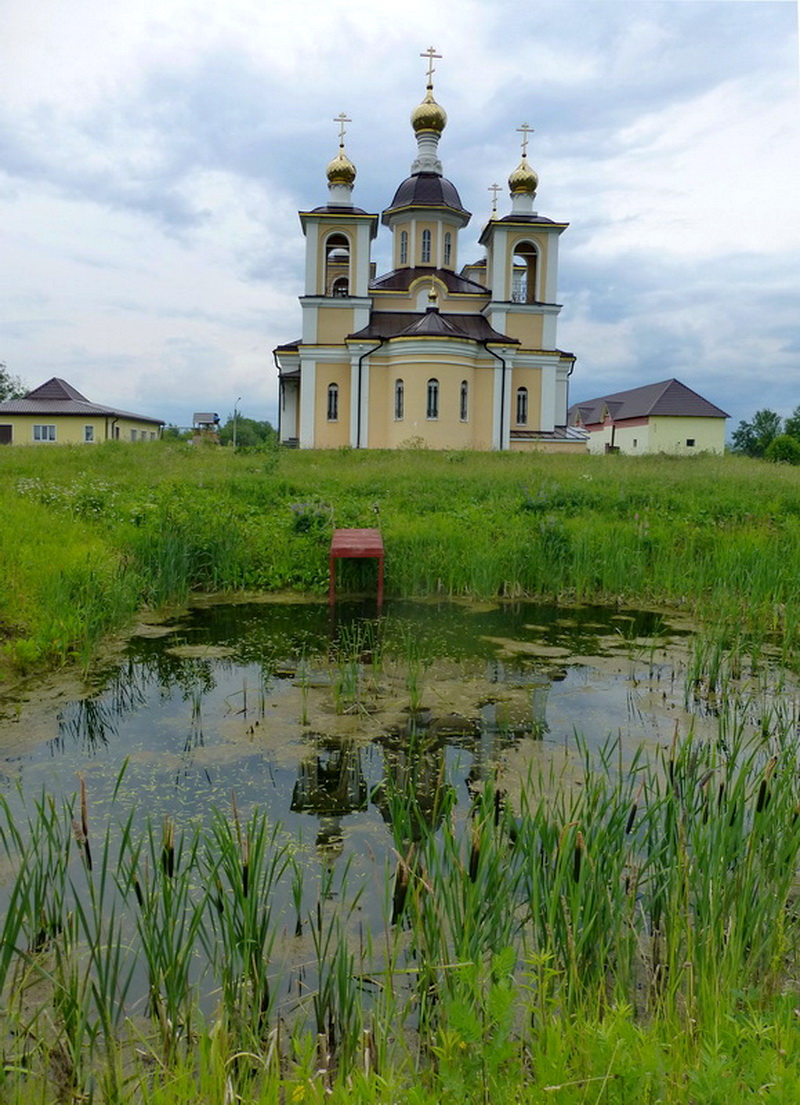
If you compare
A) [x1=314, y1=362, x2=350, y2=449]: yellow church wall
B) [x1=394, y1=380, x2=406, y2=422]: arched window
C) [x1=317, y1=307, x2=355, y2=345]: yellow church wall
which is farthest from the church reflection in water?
[x1=317, y1=307, x2=355, y2=345]: yellow church wall

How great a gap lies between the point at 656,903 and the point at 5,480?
1094 cm

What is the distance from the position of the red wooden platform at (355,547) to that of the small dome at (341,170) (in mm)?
19581

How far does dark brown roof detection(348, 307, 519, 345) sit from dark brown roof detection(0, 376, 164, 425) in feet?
65.3

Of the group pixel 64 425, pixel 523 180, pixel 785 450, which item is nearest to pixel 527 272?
pixel 523 180

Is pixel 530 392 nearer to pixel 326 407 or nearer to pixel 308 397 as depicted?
pixel 326 407

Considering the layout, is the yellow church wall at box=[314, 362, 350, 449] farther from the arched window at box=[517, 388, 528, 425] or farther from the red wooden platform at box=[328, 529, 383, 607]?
the red wooden platform at box=[328, 529, 383, 607]

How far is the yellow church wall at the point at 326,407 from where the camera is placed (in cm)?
2380

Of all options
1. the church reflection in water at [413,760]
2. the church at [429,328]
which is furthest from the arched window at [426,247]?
the church reflection in water at [413,760]

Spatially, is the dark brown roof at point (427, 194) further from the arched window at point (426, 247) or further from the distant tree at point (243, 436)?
the distant tree at point (243, 436)

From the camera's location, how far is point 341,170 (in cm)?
2458

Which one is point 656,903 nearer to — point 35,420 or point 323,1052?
point 323,1052

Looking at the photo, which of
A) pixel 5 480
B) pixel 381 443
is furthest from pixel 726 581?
pixel 381 443

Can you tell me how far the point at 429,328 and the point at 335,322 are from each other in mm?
3475

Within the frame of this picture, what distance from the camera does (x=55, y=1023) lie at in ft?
6.80
